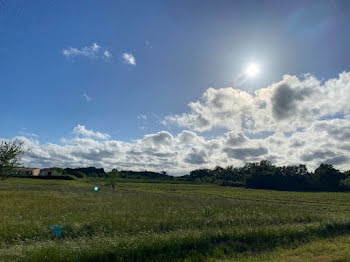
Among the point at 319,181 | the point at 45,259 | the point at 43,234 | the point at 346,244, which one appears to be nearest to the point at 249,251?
the point at 346,244

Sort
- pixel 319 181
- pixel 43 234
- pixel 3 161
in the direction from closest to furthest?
pixel 43 234
pixel 3 161
pixel 319 181

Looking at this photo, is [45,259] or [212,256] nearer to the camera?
[45,259]

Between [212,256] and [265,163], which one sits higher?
[265,163]

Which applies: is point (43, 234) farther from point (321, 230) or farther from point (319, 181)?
point (319, 181)

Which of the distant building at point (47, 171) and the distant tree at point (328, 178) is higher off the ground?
the distant tree at point (328, 178)

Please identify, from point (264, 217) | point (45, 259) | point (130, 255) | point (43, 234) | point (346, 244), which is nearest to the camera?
point (45, 259)

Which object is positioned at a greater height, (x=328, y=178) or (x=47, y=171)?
(x=328, y=178)

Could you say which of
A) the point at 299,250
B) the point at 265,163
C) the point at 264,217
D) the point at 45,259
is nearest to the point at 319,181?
the point at 265,163

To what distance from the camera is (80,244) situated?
11281 mm

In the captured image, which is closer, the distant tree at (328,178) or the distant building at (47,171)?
the distant tree at (328,178)

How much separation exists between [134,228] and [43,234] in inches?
204

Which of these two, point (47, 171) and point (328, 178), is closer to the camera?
point (328, 178)

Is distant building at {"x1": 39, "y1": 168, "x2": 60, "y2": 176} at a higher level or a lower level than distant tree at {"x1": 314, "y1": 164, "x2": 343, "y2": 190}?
lower

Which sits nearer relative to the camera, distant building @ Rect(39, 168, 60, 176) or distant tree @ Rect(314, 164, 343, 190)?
distant tree @ Rect(314, 164, 343, 190)
